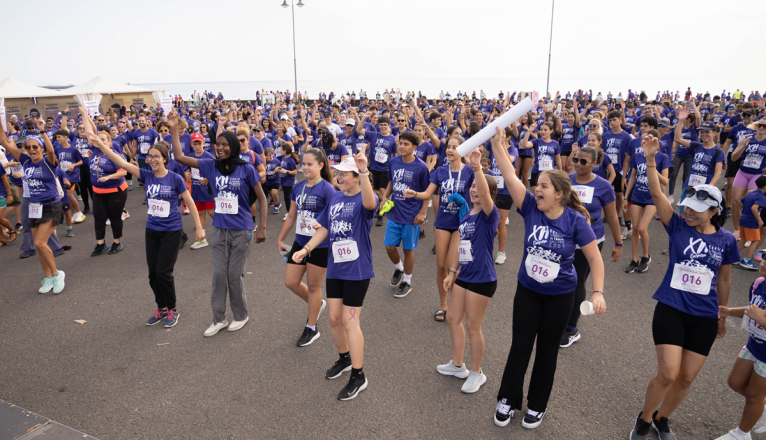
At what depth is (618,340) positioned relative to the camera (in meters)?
4.62

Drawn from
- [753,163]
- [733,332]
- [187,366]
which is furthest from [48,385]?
[753,163]

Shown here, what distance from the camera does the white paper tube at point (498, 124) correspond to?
8.73 feet

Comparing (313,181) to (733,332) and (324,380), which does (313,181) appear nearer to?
(324,380)

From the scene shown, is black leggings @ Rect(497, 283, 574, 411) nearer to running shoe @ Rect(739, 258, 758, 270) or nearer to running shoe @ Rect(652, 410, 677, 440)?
running shoe @ Rect(652, 410, 677, 440)

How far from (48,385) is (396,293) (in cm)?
393

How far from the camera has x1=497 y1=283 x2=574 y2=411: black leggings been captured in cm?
313

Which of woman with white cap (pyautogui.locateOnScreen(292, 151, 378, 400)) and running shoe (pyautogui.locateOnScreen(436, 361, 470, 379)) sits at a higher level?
woman with white cap (pyautogui.locateOnScreen(292, 151, 378, 400))

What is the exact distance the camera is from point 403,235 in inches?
225

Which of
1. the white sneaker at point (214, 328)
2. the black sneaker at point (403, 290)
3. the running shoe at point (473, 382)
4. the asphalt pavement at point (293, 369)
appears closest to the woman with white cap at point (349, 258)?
the asphalt pavement at point (293, 369)

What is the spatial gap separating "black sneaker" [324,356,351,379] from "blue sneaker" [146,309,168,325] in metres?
2.50

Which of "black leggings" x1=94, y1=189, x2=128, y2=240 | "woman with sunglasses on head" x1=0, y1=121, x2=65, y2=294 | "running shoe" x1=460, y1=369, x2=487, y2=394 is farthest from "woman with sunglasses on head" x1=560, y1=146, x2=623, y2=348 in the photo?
"black leggings" x1=94, y1=189, x2=128, y2=240

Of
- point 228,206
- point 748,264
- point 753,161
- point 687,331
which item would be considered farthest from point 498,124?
point 753,161

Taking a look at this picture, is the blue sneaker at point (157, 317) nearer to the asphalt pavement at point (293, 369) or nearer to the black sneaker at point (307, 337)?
the asphalt pavement at point (293, 369)

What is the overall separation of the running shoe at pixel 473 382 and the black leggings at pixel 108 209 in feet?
23.3
